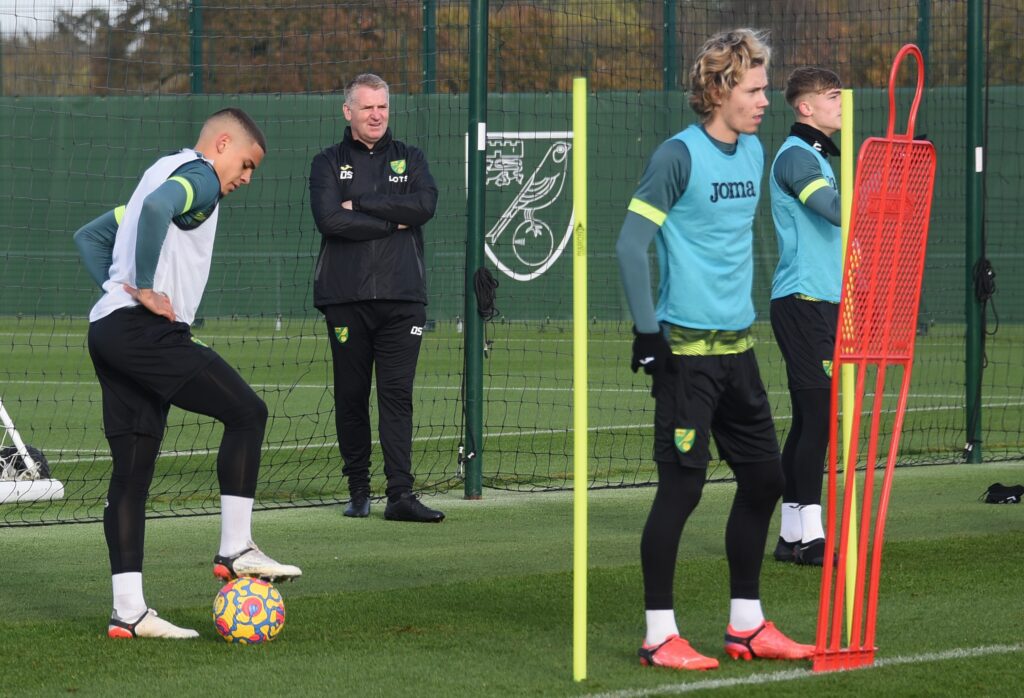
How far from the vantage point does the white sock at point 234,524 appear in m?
6.42

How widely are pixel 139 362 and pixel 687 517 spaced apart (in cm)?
211

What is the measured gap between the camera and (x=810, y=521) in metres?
7.59

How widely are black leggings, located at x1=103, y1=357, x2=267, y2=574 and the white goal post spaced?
347 cm

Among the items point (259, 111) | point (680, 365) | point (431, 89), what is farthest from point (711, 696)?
point (259, 111)

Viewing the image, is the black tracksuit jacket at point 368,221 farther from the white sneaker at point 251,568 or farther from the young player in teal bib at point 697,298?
the young player in teal bib at point 697,298

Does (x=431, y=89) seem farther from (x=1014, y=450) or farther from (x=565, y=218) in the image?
(x=565, y=218)

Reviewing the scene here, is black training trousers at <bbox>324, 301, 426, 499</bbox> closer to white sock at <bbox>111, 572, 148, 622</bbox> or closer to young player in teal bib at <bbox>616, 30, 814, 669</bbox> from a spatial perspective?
white sock at <bbox>111, 572, 148, 622</bbox>

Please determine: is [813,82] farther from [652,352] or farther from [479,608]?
[479,608]

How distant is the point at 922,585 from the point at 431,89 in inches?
297

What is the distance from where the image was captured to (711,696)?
5.07m

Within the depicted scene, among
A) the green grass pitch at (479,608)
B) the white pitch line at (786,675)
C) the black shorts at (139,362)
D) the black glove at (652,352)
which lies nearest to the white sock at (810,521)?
the green grass pitch at (479,608)

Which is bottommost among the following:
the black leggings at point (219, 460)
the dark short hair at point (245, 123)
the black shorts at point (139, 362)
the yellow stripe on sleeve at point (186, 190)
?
the black leggings at point (219, 460)

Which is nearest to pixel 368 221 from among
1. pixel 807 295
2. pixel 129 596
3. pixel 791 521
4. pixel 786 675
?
pixel 807 295

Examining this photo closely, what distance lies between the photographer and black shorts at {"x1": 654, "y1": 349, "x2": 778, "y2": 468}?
213 inches
